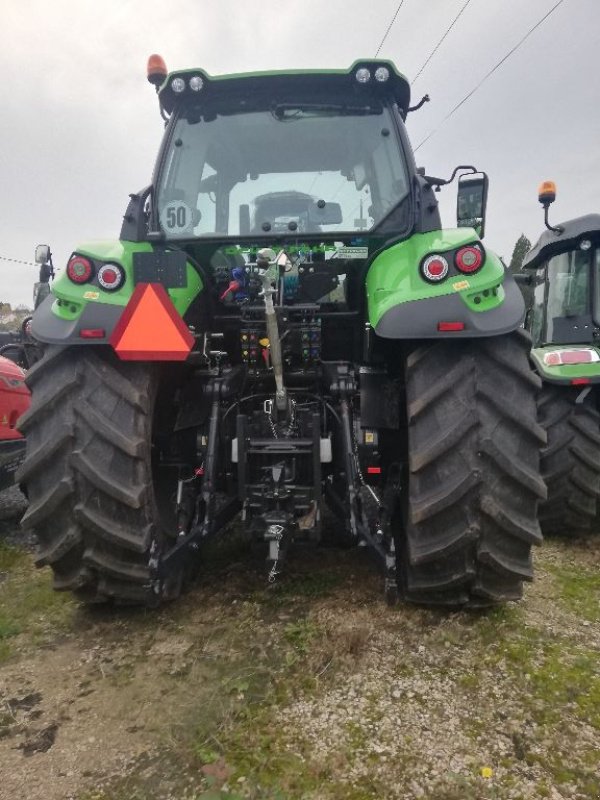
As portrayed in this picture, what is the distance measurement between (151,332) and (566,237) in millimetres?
3901

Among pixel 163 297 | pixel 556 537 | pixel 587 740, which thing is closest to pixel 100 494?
pixel 163 297

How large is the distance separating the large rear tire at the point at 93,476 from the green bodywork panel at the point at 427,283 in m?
1.10

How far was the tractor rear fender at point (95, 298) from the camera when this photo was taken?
98.2 inches

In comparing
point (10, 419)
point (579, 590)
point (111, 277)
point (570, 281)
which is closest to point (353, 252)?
point (111, 277)

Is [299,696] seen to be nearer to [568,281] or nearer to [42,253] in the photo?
[42,253]

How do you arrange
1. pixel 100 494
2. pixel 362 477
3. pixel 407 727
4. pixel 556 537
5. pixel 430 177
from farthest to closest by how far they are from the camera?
pixel 556 537, pixel 430 177, pixel 362 477, pixel 100 494, pixel 407 727

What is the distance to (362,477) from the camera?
2861 mm

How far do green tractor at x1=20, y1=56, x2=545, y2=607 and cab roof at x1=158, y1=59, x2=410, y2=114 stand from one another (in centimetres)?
1

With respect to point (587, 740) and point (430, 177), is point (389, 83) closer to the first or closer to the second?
point (430, 177)

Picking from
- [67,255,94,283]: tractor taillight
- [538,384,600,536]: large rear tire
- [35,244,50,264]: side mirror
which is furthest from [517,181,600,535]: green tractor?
[35,244,50,264]: side mirror

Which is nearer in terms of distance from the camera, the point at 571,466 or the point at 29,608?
the point at 29,608

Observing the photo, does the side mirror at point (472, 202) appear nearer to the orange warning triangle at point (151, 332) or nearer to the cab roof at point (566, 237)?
the orange warning triangle at point (151, 332)

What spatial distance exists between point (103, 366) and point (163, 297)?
16.1 inches

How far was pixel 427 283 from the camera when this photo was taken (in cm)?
247
